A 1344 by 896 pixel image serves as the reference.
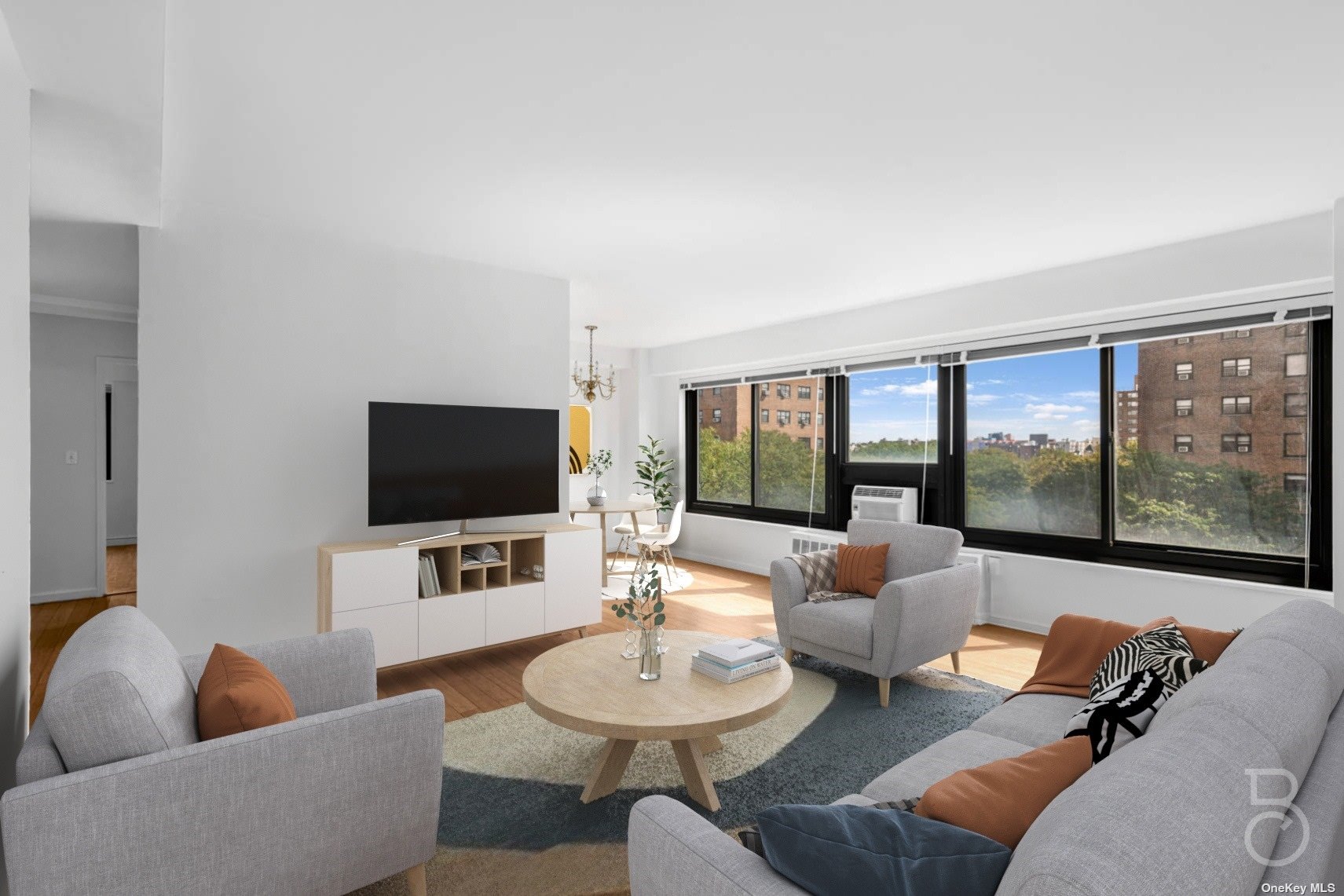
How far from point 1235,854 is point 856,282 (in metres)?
4.27

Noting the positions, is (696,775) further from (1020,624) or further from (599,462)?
(599,462)

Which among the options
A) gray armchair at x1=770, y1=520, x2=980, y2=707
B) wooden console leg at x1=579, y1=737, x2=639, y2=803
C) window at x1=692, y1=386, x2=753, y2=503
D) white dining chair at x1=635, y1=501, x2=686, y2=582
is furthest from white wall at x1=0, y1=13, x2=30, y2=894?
window at x1=692, y1=386, x2=753, y2=503

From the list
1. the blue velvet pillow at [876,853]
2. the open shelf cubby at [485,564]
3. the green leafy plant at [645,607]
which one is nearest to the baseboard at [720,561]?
the open shelf cubby at [485,564]

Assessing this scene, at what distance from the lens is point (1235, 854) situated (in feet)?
2.86

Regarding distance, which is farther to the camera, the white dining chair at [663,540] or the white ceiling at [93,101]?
the white dining chair at [663,540]

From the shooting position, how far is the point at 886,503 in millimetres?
5500

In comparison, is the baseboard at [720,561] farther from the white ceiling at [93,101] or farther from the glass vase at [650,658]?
the white ceiling at [93,101]

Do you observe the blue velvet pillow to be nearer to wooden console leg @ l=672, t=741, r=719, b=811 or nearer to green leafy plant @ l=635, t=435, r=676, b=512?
wooden console leg @ l=672, t=741, r=719, b=811

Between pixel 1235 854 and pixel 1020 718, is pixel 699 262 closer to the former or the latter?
pixel 1020 718

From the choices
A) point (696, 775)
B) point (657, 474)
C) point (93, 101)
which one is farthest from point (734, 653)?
point (657, 474)

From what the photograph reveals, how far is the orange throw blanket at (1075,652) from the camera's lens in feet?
7.84

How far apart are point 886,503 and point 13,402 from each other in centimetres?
509

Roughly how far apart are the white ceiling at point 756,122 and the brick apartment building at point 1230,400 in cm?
74

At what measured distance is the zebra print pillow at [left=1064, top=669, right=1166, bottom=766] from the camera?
1.52 metres
